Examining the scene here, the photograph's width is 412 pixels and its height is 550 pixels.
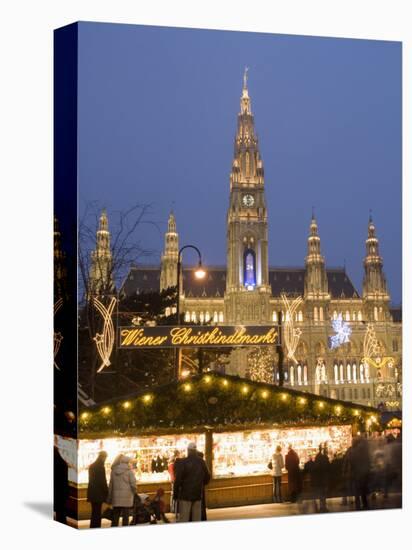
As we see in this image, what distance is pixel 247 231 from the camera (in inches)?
973

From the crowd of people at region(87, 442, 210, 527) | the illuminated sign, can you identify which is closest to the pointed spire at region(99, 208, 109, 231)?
the illuminated sign

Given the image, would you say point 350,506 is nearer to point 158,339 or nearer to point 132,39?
point 158,339

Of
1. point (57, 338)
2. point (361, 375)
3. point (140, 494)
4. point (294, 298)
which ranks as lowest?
point (140, 494)

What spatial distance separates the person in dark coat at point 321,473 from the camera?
2495 cm

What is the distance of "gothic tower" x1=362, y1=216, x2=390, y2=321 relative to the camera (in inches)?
1008

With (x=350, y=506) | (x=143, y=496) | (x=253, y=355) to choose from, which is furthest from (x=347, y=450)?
(x=143, y=496)

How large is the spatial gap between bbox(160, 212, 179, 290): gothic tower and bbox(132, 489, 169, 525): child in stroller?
360cm

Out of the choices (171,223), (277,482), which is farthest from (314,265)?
(277,482)

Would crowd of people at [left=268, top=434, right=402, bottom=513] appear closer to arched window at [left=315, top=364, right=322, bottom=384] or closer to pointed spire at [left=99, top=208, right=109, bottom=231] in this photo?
arched window at [left=315, top=364, right=322, bottom=384]

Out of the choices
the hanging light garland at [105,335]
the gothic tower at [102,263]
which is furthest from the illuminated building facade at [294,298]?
the hanging light garland at [105,335]

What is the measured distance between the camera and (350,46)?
1010 inches

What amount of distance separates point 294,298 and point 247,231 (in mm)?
1632

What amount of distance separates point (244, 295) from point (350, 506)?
431 centimetres

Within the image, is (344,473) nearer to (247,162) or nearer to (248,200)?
(248,200)
